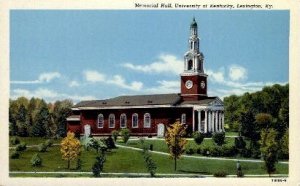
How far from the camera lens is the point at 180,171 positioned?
13.2 metres

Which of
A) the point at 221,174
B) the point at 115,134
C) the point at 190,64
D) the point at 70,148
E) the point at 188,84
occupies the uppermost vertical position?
the point at 190,64

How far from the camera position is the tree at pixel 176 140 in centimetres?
1327

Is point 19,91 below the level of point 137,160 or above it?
above

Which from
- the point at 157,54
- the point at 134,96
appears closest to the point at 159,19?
the point at 157,54

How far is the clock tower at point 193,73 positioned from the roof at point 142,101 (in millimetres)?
112

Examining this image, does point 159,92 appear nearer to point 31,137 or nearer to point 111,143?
point 111,143

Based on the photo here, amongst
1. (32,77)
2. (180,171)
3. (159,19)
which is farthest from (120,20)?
(180,171)

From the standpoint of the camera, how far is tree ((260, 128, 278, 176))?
13.1 metres

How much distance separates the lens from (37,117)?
44.5 feet

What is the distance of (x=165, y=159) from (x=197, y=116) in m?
0.96

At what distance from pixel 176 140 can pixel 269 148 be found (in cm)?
164

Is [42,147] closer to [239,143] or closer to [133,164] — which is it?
[133,164]

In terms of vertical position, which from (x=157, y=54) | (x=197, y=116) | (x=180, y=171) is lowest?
(x=180, y=171)

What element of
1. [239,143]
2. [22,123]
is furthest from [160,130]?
[22,123]
